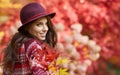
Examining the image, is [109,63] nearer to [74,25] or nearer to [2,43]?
[74,25]

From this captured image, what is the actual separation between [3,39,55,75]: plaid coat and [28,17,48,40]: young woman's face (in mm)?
120

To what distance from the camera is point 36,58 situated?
4059mm

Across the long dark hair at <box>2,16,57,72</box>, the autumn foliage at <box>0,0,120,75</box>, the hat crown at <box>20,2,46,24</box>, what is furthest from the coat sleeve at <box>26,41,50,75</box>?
the autumn foliage at <box>0,0,120,75</box>

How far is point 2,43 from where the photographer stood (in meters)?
6.16

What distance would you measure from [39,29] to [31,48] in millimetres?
Result: 200

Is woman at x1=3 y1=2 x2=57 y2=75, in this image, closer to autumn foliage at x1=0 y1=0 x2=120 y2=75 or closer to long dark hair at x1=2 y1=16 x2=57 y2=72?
long dark hair at x1=2 y1=16 x2=57 y2=72

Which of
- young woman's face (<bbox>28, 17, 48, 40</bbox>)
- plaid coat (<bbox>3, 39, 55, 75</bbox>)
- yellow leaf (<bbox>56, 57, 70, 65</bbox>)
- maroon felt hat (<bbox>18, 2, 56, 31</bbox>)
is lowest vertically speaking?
yellow leaf (<bbox>56, 57, 70, 65</bbox>)

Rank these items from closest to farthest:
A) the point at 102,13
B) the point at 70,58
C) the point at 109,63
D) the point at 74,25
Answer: the point at 70,58, the point at 74,25, the point at 102,13, the point at 109,63

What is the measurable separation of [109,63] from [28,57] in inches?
138

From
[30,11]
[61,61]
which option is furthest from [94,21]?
[30,11]

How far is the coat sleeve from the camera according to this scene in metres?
4.04

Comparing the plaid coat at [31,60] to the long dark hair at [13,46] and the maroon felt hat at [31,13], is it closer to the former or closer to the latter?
the long dark hair at [13,46]

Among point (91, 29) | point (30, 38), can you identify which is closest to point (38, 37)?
point (30, 38)

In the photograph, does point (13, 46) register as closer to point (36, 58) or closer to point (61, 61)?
point (36, 58)
